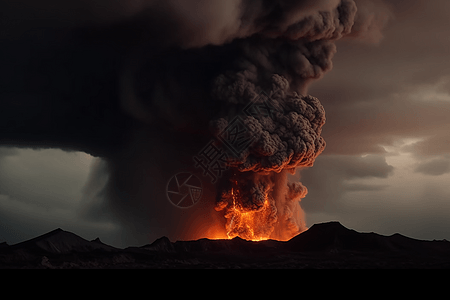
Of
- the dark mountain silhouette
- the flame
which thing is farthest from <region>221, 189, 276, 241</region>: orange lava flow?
the dark mountain silhouette

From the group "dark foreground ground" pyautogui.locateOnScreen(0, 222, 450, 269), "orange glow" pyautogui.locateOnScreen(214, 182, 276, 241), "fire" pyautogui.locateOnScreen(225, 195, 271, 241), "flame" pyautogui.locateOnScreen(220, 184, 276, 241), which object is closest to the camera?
"dark foreground ground" pyautogui.locateOnScreen(0, 222, 450, 269)

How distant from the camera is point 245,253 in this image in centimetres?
4162

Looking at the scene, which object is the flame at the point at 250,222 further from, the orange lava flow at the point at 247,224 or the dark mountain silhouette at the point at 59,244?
the dark mountain silhouette at the point at 59,244

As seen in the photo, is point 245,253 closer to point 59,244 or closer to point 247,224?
point 247,224

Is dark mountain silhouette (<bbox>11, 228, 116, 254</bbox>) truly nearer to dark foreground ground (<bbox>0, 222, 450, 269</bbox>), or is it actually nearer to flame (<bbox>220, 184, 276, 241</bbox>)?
dark foreground ground (<bbox>0, 222, 450, 269</bbox>)

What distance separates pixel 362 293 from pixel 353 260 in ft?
59.9

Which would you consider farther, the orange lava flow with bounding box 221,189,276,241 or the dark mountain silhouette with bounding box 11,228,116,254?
the orange lava flow with bounding box 221,189,276,241

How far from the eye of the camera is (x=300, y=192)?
4841 cm

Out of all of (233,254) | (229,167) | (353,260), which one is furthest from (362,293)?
(229,167)

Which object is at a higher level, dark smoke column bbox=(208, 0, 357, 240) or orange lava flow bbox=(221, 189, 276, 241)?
dark smoke column bbox=(208, 0, 357, 240)

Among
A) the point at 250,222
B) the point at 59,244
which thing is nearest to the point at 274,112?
the point at 250,222

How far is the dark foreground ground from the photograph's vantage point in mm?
36219

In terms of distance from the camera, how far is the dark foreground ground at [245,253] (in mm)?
36219

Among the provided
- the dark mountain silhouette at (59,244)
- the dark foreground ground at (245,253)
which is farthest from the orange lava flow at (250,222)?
the dark mountain silhouette at (59,244)
